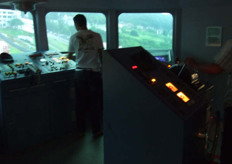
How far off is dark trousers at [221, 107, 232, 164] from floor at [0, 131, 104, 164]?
3.89 feet

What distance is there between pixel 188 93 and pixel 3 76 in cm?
192

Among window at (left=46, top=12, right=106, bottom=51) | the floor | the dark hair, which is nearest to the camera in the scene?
the floor

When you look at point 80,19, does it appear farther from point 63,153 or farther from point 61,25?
point 63,153

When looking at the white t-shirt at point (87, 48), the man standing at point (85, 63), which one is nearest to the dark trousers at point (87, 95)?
the man standing at point (85, 63)

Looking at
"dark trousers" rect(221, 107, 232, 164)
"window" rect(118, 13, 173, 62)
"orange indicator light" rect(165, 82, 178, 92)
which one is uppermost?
"window" rect(118, 13, 173, 62)

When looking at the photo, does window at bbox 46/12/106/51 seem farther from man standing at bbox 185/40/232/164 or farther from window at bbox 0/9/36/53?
man standing at bbox 185/40/232/164

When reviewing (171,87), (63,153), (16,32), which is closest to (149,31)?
(16,32)

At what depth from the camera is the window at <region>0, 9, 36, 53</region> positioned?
3.30 meters

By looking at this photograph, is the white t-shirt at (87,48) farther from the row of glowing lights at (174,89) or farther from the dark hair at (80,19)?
the row of glowing lights at (174,89)

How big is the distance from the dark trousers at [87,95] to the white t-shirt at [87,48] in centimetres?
11

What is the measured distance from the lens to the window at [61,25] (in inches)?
145

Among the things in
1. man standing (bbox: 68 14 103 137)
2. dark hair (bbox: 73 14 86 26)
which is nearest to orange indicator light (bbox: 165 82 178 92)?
man standing (bbox: 68 14 103 137)

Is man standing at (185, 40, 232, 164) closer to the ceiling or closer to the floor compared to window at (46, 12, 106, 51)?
closer to the floor

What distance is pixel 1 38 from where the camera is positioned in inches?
129
